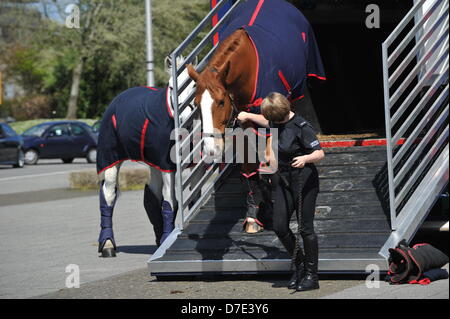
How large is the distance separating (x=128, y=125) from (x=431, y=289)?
422 centimetres

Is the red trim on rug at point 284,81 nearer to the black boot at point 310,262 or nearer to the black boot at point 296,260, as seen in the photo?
the black boot at point 296,260

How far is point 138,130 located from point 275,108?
114 inches

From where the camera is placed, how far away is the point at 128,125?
10.2m

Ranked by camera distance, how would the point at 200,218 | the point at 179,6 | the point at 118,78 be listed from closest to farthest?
the point at 200,218, the point at 179,6, the point at 118,78

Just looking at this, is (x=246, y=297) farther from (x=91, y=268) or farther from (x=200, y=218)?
(x=91, y=268)

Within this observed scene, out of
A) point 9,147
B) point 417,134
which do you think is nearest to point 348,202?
point 417,134

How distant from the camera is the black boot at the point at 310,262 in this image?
7.51 meters

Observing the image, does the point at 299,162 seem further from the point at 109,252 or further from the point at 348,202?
the point at 109,252

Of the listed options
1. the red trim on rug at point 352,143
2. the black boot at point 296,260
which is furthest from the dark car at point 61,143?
the black boot at point 296,260

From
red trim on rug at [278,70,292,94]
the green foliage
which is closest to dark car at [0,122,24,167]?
A: the green foliage

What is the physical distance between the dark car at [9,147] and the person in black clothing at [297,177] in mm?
24859

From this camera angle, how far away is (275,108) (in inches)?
294

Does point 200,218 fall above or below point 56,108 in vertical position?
above
